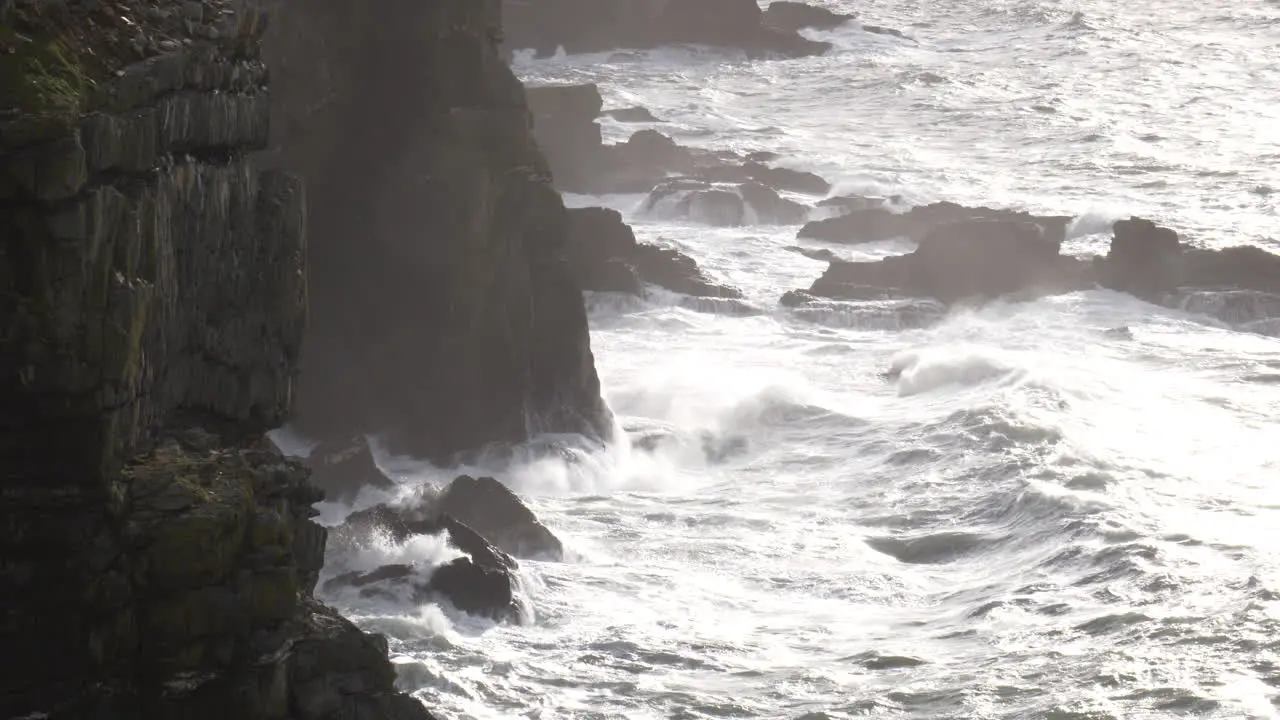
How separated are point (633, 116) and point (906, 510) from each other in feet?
147

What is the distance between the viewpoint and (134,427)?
15578mm

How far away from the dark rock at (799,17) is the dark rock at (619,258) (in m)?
46.2

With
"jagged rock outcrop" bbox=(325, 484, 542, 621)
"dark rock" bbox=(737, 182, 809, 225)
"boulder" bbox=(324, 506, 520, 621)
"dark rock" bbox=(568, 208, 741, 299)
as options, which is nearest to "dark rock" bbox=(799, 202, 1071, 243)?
"dark rock" bbox=(737, 182, 809, 225)

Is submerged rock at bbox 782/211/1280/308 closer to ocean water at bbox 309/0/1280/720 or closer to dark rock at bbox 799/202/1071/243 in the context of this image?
ocean water at bbox 309/0/1280/720

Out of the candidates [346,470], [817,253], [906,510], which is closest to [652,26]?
[817,253]

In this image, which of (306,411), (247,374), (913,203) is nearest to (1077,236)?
(913,203)

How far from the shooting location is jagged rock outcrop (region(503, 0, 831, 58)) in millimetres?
90113

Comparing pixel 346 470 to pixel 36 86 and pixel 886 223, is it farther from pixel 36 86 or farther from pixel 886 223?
pixel 886 223

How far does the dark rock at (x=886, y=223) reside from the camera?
60531mm

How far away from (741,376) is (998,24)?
6126cm

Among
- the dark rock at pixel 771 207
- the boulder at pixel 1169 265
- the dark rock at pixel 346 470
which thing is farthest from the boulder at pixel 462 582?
the dark rock at pixel 771 207

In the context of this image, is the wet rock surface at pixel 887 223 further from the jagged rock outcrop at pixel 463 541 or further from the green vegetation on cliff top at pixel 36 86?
the green vegetation on cliff top at pixel 36 86

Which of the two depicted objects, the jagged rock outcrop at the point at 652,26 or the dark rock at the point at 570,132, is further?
the jagged rock outcrop at the point at 652,26

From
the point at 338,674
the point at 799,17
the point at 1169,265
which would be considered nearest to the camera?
the point at 338,674
